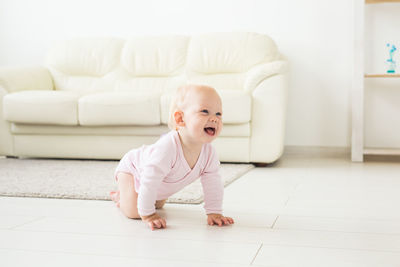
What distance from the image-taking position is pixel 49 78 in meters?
4.05

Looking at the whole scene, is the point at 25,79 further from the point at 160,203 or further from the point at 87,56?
the point at 160,203

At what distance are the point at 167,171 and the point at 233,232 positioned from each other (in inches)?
10.8

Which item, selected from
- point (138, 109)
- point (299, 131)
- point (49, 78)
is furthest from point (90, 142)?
point (299, 131)

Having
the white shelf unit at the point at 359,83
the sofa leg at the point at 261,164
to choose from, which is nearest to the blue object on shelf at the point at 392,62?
the white shelf unit at the point at 359,83

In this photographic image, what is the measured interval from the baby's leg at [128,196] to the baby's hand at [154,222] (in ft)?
0.33

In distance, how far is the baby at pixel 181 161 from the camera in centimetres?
164

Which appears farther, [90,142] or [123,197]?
[90,142]

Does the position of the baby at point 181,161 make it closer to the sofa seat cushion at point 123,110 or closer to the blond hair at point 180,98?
the blond hair at point 180,98

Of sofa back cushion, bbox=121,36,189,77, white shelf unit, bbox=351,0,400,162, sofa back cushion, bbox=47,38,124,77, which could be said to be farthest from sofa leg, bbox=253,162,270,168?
sofa back cushion, bbox=47,38,124,77

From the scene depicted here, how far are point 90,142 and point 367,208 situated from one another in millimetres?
1969

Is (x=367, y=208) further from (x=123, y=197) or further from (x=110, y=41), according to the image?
(x=110, y=41)

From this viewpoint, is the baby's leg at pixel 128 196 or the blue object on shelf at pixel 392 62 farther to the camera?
the blue object on shelf at pixel 392 62

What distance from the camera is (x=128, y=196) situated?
5.99ft

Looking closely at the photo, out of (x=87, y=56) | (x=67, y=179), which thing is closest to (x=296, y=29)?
(x=87, y=56)
